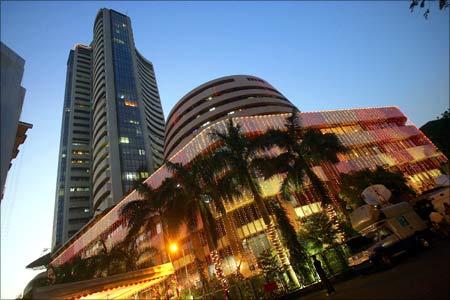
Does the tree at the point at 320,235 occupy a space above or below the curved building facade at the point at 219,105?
below

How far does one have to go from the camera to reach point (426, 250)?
13.9 meters

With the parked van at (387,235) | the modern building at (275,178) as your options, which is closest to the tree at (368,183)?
the modern building at (275,178)

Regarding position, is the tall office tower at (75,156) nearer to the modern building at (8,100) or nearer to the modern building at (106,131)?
the modern building at (106,131)

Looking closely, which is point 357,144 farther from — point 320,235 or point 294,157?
point 320,235

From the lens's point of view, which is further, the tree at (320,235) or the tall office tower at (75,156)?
the tall office tower at (75,156)

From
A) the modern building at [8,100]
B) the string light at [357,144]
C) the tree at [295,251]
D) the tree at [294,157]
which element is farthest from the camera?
the string light at [357,144]

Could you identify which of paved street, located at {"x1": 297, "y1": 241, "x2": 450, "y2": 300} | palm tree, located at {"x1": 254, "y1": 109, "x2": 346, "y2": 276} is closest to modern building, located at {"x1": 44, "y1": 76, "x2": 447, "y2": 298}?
palm tree, located at {"x1": 254, "y1": 109, "x2": 346, "y2": 276}

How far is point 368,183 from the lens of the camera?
25812 mm

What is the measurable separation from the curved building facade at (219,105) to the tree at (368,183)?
19468 millimetres

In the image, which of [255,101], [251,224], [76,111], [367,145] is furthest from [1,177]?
[76,111]

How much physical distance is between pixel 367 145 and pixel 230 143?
22.4 m

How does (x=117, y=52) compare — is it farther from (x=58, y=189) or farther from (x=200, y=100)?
(x=200, y=100)

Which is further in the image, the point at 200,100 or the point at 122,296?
the point at 200,100

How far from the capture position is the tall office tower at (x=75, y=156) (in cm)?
8156
